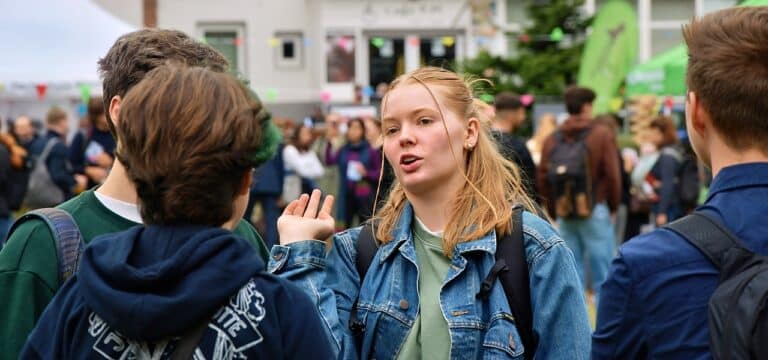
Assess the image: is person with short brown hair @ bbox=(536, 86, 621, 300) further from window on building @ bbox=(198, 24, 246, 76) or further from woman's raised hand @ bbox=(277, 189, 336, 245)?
window on building @ bbox=(198, 24, 246, 76)

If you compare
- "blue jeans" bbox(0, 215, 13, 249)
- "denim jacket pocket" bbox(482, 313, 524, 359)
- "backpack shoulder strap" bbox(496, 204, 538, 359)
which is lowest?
"blue jeans" bbox(0, 215, 13, 249)

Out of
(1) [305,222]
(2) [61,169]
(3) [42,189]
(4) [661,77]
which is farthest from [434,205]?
(4) [661,77]

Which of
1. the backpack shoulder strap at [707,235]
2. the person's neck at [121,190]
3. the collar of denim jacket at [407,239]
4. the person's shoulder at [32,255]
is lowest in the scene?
the collar of denim jacket at [407,239]

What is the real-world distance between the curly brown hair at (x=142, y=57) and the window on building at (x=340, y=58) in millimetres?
28107

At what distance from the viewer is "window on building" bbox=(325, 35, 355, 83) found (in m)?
30.8

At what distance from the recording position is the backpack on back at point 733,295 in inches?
80.9

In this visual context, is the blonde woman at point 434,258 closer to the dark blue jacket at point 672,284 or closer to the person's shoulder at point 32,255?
the person's shoulder at point 32,255

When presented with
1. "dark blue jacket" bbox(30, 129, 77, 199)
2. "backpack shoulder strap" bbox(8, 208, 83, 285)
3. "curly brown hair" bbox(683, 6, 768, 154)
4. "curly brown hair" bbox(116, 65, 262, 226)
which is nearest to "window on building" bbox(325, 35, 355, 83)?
"dark blue jacket" bbox(30, 129, 77, 199)

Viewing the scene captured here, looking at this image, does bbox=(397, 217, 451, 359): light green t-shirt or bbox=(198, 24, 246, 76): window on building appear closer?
bbox=(397, 217, 451, 359): light green t-shirt

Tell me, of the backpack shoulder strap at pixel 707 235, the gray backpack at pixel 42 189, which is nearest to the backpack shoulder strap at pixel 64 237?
the backpack shoulder strap at pixel 707 235

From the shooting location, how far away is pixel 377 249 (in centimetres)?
309

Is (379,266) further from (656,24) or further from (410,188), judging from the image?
(656,24)

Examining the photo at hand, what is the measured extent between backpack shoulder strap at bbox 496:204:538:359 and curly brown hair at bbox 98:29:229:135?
2.96 ft

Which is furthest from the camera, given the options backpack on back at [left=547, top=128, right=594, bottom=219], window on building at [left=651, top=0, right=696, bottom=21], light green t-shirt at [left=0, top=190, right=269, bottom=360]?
window on building at [left=651, top=0, right=696, bottom=21]
